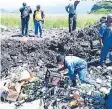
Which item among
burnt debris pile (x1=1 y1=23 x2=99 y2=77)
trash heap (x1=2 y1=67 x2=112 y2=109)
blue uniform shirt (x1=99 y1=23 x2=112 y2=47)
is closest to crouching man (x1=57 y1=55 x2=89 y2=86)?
trash heap (x1=2 y1=67 x2=112 y2=109)

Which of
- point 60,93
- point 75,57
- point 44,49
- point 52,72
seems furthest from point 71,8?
point 60,93

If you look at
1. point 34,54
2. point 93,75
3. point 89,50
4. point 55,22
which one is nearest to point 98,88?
point 93,75

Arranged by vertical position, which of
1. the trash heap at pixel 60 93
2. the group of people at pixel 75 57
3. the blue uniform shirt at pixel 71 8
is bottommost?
the trash heap at pixel 60 93

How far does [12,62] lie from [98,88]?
183 inches

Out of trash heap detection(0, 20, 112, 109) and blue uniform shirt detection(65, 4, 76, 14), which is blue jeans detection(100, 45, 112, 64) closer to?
trash heap detection(0, 20, 112, 109)

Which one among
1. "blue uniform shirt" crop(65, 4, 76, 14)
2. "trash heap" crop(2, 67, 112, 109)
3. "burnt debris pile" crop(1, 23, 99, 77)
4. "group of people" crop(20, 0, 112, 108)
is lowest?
"trash heap" crop(2, 67, 112, 109)

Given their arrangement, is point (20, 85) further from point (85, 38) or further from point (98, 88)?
point (85, 38)

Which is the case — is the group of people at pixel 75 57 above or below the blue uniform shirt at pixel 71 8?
below

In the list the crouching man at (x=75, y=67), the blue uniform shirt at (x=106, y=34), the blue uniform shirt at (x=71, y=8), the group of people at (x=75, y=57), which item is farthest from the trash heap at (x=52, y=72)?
the blue uniform shirt at (x=71, y=8)

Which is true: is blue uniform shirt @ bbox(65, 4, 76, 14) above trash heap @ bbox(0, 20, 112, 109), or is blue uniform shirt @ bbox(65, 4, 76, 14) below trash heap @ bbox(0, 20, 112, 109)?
above

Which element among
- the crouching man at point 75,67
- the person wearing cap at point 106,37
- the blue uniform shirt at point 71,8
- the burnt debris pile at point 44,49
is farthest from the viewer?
the blue uniform shirt at point 71,8

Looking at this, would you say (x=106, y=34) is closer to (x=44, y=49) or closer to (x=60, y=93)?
(x=60, y=93)

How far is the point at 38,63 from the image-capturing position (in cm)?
1555

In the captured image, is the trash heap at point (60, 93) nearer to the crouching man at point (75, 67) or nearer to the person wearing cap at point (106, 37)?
the crouching man at point (75, 67)
